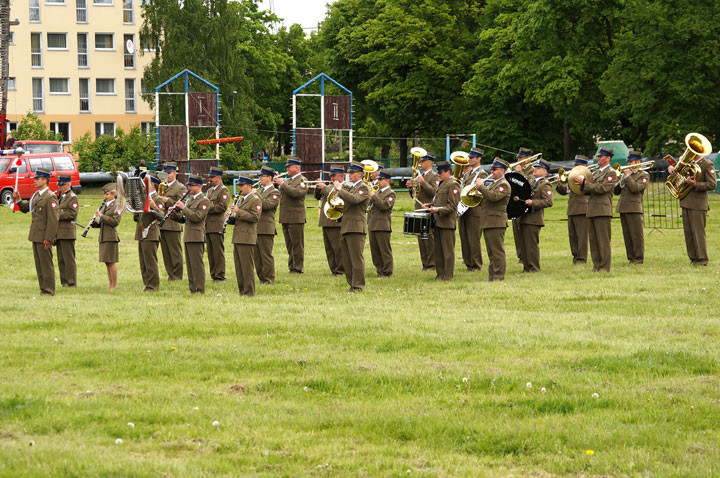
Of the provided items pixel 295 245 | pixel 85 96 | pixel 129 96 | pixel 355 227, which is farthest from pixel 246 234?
pixel 129 96

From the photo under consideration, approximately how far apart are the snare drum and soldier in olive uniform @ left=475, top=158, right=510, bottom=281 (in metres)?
0.96

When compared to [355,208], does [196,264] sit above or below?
below

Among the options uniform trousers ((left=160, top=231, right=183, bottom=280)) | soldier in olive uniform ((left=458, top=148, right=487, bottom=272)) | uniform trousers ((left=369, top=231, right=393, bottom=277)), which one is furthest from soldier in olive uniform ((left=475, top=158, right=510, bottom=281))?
uniform trousers ((left=160, top=231, right=183, bottom=280))

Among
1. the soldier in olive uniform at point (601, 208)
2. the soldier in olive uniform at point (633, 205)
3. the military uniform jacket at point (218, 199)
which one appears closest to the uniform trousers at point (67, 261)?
the military uniform jacket at point (218, 199)

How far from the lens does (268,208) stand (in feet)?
55.3

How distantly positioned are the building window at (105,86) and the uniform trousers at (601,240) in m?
53.3

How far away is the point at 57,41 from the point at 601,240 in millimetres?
53855

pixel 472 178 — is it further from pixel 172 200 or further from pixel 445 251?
pixel 172 200

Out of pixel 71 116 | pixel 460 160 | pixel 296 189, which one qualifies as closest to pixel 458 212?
pixel 460 160

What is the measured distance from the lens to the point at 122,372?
9883 millimetres

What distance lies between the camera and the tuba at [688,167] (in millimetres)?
17641

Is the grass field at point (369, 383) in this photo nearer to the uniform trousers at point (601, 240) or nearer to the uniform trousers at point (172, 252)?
the uniform trousers at point (601, 240)

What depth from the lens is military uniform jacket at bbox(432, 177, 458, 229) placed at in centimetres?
1750

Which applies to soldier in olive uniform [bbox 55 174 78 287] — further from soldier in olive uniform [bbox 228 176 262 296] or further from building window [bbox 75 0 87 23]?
building window [bbox 75 0 87 23]
